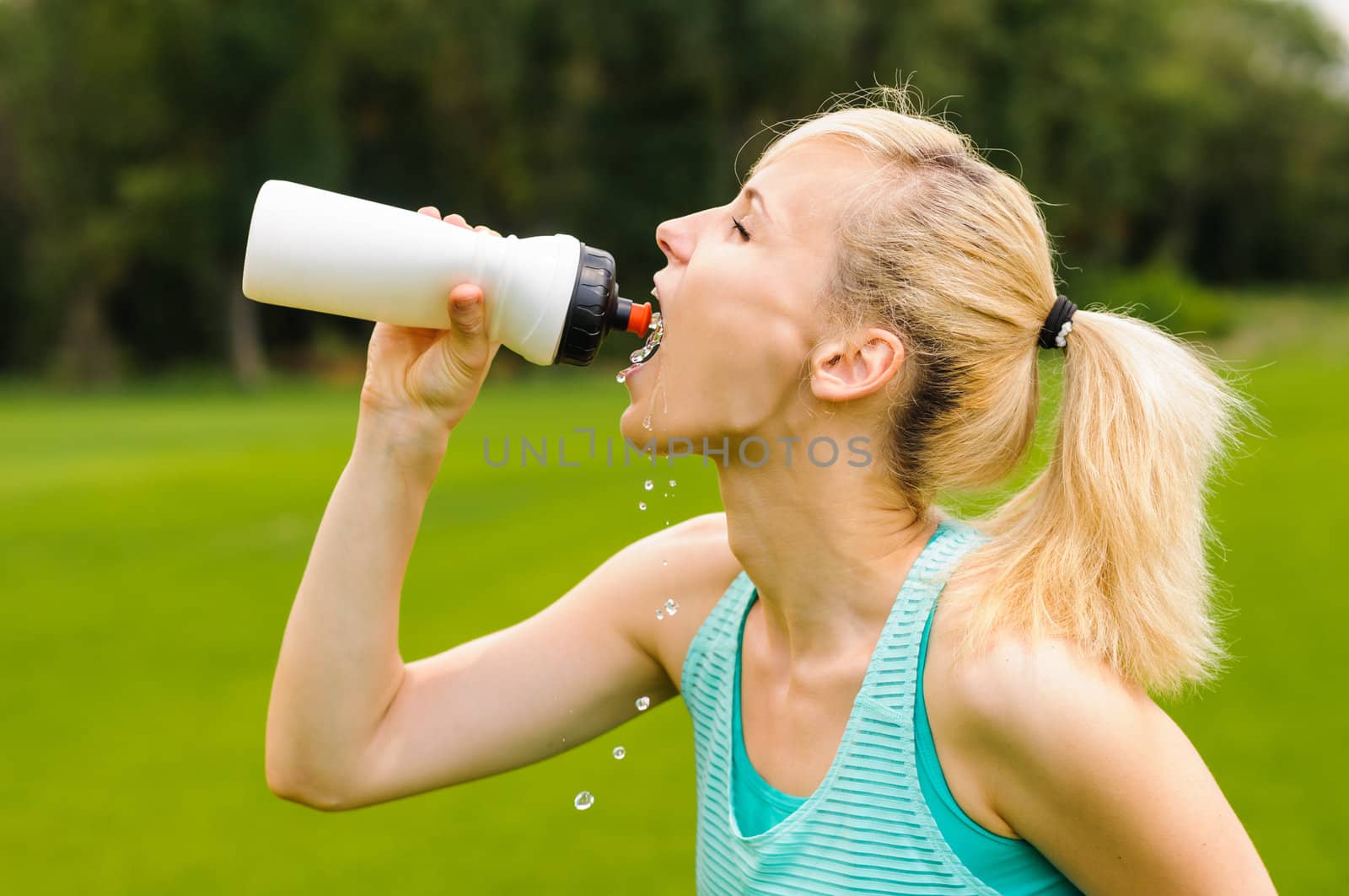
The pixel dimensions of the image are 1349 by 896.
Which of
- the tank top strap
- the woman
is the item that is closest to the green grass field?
the woman

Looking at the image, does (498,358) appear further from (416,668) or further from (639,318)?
(639,318)

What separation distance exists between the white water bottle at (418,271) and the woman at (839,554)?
0.08 metres

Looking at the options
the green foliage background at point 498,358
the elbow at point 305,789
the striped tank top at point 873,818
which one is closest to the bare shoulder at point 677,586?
the striped tank top at point 873,818

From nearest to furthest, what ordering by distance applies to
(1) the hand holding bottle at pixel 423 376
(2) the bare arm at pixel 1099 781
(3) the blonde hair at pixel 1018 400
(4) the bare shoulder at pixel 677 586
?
(2) the bare arm at pixel 1099 781 → (3) the blonde hair at pixel 1018 400 → (1) the hand holding bottle at pixel 423 376 → (4) the bare shoulder at pixel 677 586

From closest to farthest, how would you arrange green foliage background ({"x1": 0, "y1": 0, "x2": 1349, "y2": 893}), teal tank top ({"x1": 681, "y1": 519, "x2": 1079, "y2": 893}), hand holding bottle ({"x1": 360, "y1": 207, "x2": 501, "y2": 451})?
teal tank top ({"x1": 681, "y1": 519, "x2": 1079, "y2": 893}) → hand holding bottle ({"x1": 360, "y1": 207, "x2": 501, "y2": 451}) → green foliage background ({"x1": 0, "y1": 0, "x2": 1349, "y2": 893})

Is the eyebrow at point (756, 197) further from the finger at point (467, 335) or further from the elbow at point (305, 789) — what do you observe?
the elbow at point (305, 789)

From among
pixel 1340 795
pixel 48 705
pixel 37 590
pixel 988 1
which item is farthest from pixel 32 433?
pixel 988 1

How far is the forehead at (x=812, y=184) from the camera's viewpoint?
2.47m

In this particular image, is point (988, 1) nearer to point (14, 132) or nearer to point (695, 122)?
point (695, 122)

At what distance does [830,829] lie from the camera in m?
2.20

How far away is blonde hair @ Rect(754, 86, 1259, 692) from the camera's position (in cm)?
225

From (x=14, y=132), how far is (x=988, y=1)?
2737 centimetres

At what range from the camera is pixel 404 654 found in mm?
7352

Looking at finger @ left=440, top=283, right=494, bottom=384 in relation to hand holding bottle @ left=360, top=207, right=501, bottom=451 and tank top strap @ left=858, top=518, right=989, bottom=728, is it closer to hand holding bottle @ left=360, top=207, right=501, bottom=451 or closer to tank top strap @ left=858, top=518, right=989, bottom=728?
hand holding bottle @ left=360, top=207, right=501, bottom=451
